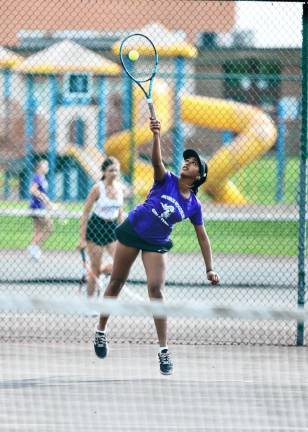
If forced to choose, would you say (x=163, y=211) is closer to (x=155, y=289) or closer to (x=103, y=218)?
(x=155, y=289)

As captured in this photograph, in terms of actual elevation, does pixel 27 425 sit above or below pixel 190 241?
below

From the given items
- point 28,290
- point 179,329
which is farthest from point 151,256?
point 28,290

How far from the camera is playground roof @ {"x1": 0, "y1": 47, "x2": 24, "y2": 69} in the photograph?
27484mm

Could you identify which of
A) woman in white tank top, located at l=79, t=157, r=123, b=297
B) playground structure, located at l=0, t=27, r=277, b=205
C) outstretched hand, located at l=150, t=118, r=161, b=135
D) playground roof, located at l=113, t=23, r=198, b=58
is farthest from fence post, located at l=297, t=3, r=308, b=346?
playground roof, located at l=113, t=23, r=198, b=58

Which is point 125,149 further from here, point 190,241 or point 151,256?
point 151,256

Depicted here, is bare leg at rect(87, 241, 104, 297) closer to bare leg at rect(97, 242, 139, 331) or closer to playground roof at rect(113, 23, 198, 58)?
bare leg at rect(97, 242, 139, 331)

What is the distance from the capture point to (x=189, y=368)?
29.0 feet

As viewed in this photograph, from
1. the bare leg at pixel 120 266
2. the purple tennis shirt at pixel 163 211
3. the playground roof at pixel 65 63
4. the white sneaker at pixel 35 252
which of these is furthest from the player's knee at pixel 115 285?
the playground roof at pixel 65 63

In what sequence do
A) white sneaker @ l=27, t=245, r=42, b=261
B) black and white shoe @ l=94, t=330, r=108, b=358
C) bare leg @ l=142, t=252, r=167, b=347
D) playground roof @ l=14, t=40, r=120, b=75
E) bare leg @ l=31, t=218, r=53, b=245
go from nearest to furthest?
bare leg @ l=142, t=252, r=167, b=347 < black and white shoe @ l=94, t=330, r=108, b=358 < white sneaker @ l=27, t=245, r=42, b=261 < bare leg @ l=31, t=218, r=53, b=245 < playground roof @ l=14, t=40, r=120, b=75

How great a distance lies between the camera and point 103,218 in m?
11.8

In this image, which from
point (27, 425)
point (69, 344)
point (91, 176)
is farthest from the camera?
point (91, 176)

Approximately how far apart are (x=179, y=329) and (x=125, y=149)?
17.6m

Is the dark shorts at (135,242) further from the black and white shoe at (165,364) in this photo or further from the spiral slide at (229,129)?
the spiral slide at (229,129)

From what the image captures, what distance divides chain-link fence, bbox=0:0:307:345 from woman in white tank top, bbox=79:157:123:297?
13 millimetres
